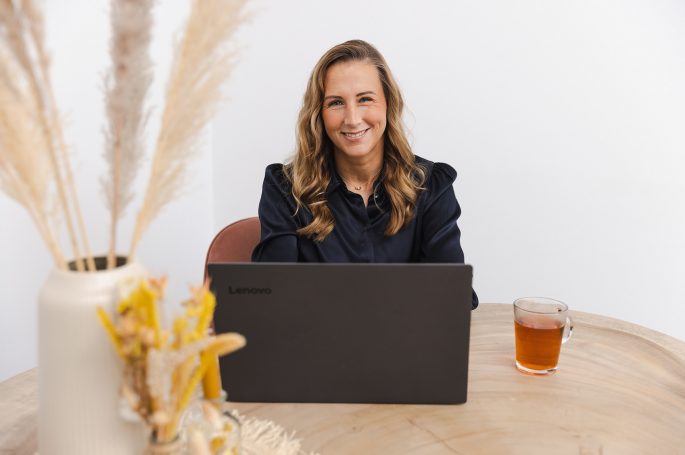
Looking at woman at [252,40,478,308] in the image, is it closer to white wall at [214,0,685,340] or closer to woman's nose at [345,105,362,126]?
woman's nose at [345,105,362,126]

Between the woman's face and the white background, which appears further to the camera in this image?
the white background

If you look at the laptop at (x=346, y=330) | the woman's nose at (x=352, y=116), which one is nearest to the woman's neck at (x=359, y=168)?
the woman's nose at (x=352, y=116)

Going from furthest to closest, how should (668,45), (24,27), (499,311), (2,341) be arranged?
(668,45)
(2,341)
(499,311)
(24,27)

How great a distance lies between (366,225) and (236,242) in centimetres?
40

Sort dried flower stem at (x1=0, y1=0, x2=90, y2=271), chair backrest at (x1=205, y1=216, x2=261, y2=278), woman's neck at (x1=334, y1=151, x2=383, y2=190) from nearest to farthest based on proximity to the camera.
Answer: dried flower stem at (x1=0, y1=0, x2=90, y2=271), chair backrest at (x1=205, y1=216, x2=261, y2=278), woman's neck at (x1=334, y1=151, x2=383, y2=190)

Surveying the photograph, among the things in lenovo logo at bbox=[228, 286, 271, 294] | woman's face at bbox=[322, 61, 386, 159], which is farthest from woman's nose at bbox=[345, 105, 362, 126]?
lenovo logo at bbox=[228, 286, 271, 294]

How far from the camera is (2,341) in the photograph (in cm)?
178

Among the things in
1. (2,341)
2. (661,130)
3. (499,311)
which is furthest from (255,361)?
(661,130)

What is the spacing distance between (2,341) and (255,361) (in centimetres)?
119

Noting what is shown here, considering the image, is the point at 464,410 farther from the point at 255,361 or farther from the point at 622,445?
the point at 255,361

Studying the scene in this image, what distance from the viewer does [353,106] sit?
5.80 feet

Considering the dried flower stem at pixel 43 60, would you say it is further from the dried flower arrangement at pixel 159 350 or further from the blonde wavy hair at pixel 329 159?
the blonde wavy hair at pixel 329 159

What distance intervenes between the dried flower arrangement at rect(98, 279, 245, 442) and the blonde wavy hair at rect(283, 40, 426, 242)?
1.14 metres

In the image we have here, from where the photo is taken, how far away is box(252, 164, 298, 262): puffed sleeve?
1734 millimetres
